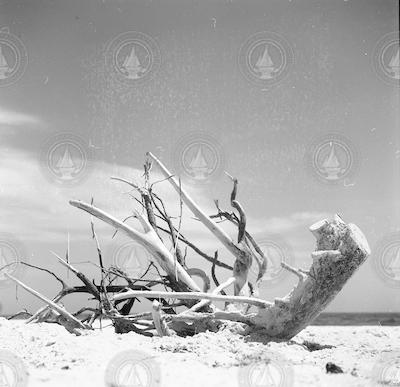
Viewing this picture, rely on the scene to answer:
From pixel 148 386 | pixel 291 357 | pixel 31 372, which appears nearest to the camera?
pixel 148 386

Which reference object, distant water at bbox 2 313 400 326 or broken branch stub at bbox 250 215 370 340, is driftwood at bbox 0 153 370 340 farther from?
distant water at bbox 2 313 400 326

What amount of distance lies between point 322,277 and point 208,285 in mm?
1131

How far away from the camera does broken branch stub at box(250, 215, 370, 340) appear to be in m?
3.21

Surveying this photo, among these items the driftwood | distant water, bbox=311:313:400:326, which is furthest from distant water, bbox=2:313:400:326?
the driftwood

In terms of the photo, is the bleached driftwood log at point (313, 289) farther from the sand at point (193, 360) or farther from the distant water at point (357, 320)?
the distant water at point (357, 320)

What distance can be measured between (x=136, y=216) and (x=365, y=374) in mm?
1901

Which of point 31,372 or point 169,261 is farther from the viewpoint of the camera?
point 169,261

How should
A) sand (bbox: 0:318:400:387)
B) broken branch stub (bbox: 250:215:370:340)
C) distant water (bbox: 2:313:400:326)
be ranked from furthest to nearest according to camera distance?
distant water (bbox: 2:313:400:326), broken branch stub (bbox: 250:215:370:340), sand (bbox: 0:318:400:387)

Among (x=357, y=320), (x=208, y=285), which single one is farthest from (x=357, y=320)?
(x=208, y=285)

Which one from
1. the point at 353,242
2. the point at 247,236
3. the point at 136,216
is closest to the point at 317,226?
the point at 353,242

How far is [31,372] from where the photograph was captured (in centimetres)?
271

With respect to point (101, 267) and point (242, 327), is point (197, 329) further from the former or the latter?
point (101, 267)

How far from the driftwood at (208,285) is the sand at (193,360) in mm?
158

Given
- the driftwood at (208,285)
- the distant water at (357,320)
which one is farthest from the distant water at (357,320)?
the driftwood at (208,285)
